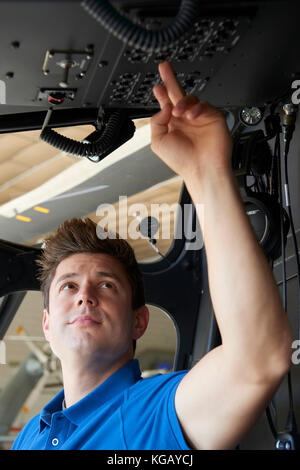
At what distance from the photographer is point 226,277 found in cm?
90

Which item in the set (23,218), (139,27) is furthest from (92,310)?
(23,218)

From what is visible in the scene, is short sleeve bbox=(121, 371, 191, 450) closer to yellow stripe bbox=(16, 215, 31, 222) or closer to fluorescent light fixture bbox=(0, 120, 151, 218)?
fluorescent light fixture bbox=(0, 120, 151, 218)

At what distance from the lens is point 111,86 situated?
1130 millimetres

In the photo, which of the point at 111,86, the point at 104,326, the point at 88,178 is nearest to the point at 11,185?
the point at 88,178

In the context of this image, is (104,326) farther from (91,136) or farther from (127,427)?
(91,136)

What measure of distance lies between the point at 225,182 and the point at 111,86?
0.36 metres

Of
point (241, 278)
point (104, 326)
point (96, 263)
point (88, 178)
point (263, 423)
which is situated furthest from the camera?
point (88, 178)

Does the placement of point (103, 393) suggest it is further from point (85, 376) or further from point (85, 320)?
point (85, 320)

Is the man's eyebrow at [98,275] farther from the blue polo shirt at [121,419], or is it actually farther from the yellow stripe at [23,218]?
the yellow stripe at [23,218]

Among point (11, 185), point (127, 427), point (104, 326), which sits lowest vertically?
point (127, 427)

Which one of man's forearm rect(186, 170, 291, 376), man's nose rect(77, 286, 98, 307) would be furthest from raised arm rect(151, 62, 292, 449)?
man's nose rect(77, 286, 98, 307)

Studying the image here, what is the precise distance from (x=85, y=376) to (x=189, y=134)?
0.79 meters

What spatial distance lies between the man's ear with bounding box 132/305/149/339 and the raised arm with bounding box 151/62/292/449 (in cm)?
57

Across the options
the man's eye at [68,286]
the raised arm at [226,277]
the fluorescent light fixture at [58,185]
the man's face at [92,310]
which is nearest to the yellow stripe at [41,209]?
the fluorescent light fixture at [58,185]
